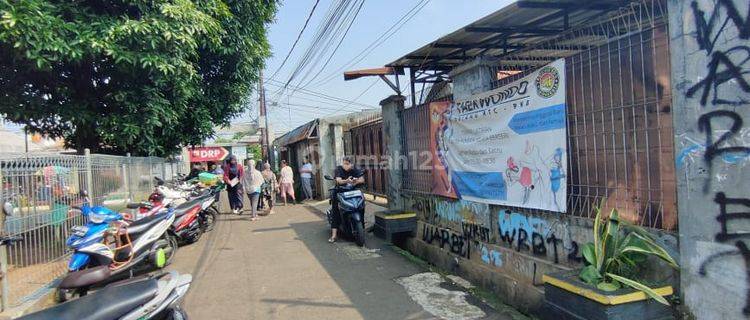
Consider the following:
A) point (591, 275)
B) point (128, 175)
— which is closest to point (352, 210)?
point (591, 275)

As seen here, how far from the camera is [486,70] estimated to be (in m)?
5.18

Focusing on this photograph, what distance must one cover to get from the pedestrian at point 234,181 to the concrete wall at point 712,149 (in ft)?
34.0

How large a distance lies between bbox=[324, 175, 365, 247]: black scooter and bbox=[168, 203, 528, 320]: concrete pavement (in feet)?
0.75

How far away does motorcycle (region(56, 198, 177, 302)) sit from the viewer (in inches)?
189

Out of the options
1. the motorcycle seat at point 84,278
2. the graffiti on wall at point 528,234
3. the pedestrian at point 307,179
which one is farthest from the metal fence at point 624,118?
the pedestrian at point 307,179

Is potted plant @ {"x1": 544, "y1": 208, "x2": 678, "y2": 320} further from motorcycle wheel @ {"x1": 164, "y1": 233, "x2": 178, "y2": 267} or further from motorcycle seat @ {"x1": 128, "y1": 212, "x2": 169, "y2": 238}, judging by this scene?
motorcycle wheel @ {"x1": 164, "y1": 233, "x2": 178, "y2": 267}

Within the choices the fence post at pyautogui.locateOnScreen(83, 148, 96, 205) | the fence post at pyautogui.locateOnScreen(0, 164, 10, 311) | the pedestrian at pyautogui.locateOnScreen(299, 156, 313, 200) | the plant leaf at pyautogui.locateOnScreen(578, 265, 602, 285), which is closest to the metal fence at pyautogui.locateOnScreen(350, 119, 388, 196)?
the pedestrian at pyautogui.locateOnScreen(299, 156, 313, 200)

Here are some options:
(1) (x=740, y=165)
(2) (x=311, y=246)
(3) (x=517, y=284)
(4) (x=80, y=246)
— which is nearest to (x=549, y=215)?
(3) (x=517, y=284)

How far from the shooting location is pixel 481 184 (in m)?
5.36

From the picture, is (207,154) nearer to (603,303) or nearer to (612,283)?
(612,283)

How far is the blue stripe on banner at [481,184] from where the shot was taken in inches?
197

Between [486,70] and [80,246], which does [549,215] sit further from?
[80,246]

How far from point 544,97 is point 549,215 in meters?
1.09

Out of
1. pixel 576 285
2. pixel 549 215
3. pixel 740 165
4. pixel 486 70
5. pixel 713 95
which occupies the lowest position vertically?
pixel 576 285
